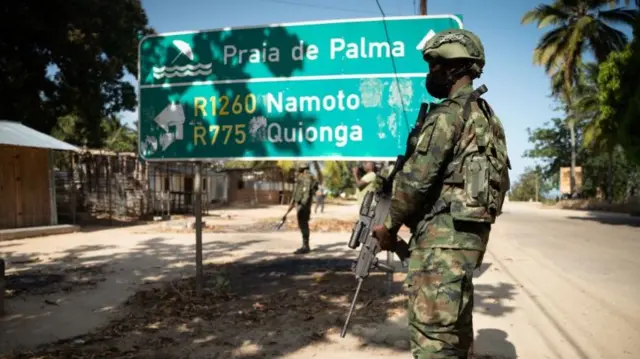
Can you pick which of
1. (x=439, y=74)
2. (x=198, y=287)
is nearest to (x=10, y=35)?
(x=198, y=287)

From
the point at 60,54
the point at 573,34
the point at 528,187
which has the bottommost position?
the point at 528,187

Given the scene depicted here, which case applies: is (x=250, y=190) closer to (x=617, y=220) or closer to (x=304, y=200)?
(x=617, y=220)

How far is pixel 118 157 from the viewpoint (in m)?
16.3

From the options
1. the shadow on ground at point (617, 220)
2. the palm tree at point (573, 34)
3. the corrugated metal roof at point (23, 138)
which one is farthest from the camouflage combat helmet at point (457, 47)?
the palm tree at point (573, 34)

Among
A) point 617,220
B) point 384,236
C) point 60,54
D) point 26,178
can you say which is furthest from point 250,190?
point 384,236

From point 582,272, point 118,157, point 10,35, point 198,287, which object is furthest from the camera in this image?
point 118,157

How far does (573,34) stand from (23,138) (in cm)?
2169

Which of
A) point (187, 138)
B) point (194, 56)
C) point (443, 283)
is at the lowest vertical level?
point (443, 283)

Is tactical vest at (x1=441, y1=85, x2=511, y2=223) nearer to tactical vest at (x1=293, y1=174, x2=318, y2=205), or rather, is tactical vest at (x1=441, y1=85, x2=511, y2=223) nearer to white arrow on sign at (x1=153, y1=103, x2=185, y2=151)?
white arrow on sign at (x1=153, y1=103, x2=185, y2=151)

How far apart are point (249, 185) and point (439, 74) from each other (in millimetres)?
29564

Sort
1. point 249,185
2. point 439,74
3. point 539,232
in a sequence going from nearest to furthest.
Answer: point 439,74
point 539,232
point 249,185

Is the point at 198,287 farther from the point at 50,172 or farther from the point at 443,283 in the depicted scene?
the point at 50,172

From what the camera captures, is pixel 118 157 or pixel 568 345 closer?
pixel 568 345

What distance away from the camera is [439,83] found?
2453 millimetres
